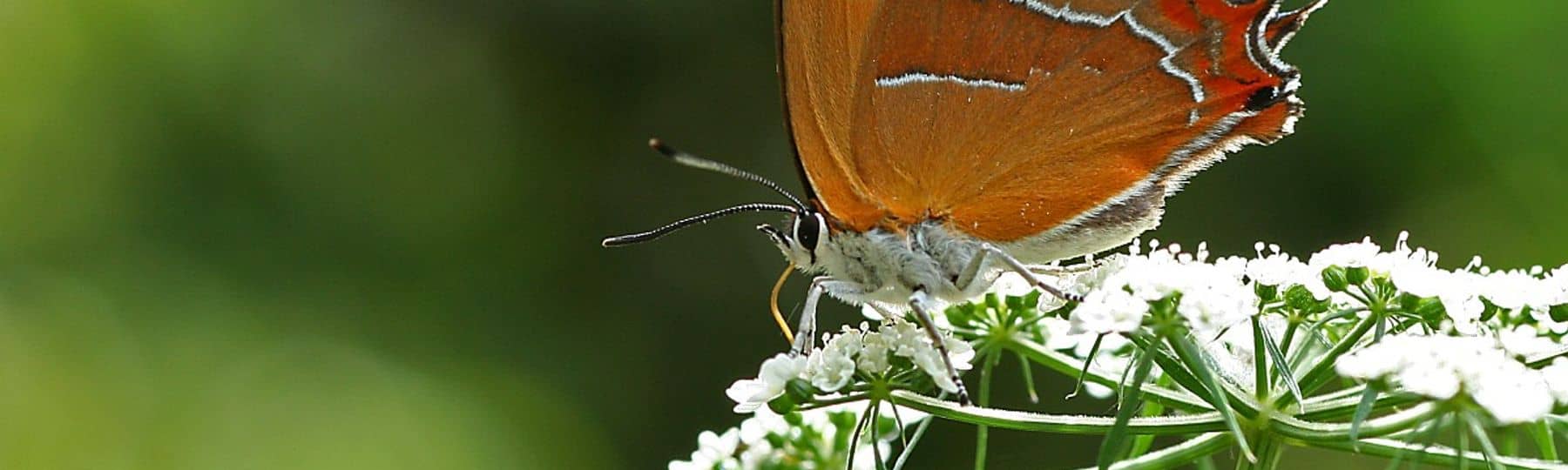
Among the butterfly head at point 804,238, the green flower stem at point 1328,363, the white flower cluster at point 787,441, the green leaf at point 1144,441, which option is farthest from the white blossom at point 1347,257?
the butterfly head at point 804,238

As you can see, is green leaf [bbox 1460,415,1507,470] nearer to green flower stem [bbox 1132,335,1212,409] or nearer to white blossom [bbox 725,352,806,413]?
green flower stem [bbox 1132,335,1212,409]

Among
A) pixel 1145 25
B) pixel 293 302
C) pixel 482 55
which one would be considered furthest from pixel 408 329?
pixel 1145 25

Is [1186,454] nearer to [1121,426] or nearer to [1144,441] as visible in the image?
[1144,441]

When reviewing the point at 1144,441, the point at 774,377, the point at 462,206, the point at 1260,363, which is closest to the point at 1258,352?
the point at 1260,363

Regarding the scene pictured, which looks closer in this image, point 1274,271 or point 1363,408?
point 1363,408

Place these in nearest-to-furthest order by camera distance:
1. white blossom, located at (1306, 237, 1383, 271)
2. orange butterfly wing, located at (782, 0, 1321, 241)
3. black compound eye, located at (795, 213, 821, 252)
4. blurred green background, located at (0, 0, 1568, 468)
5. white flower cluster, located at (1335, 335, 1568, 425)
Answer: white flower cluster, located at (1335, 335, 1568, 425) < white blossom, located at (1306, 237, 1383, 271) < orange butterfly wing, located at (782, 0, 1321, 241) < black compound eye, located at (795, 213, 821, 252) < blurred green background, located at (0, 0, 1568, 468)

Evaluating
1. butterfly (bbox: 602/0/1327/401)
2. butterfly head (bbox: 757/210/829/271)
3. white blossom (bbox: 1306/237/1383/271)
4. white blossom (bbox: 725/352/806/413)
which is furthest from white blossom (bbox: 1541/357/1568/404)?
butterfly head (bbox: 757/210/829/271)
